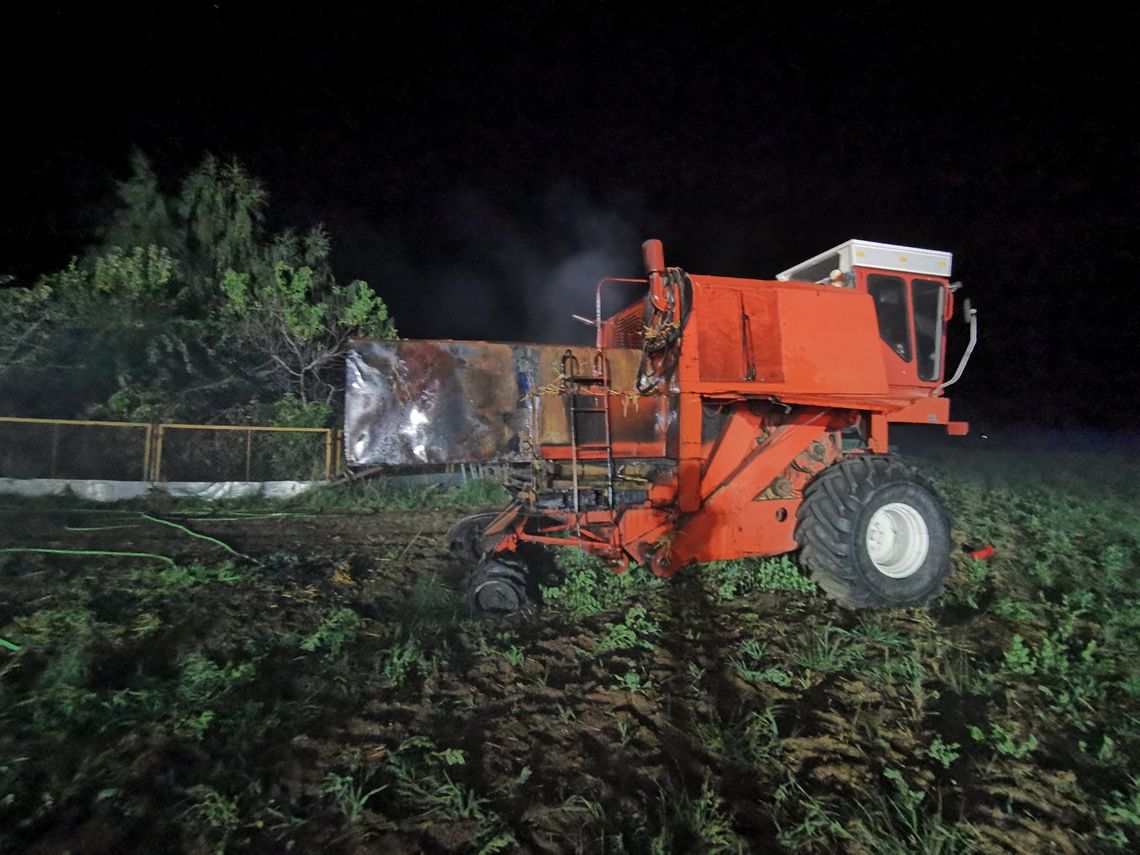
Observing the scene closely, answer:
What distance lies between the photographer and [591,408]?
4973mm

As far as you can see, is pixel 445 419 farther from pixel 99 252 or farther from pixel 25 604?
pixel 99 252

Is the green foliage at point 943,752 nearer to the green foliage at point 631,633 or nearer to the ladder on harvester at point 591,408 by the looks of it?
the green foliage at point 631,633

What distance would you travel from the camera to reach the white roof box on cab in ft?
17.1

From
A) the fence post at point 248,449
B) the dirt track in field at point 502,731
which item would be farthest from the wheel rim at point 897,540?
the fence post at point 248,449

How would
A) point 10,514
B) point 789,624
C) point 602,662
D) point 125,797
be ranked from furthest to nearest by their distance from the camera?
point 10,514 < point 789,624 < point 602,662 < point 125,797

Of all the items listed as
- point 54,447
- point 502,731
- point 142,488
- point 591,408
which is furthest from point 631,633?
point 54,447

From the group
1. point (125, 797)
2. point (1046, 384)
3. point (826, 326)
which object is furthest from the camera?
point (1046, 384)

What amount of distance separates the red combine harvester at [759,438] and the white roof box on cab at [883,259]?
0.02m

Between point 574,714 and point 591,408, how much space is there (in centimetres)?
258

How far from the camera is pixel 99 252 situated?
1204 centimetres

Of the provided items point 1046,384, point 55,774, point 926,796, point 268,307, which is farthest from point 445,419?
point 1046,384

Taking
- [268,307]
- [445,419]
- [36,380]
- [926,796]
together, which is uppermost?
[268,307]

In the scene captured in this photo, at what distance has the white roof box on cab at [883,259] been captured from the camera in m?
5.21

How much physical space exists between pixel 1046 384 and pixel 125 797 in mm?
32339
